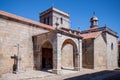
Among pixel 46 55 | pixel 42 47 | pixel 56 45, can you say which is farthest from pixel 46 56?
pixel 56 45

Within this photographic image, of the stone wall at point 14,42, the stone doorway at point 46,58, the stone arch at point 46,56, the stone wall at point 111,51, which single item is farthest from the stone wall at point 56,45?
the stone wall at point 111,51

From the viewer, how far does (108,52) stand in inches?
733

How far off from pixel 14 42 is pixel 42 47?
3.44 metres

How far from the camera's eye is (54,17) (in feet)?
72.9

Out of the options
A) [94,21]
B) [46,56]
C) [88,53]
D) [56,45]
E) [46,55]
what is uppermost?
[94,21]

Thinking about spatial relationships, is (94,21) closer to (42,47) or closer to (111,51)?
(111,51)

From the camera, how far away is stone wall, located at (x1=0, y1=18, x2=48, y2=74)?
400 inches

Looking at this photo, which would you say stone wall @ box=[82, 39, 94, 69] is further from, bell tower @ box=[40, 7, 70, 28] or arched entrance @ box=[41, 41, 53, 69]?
bell tower @ box=[40, 7, 70, 28]

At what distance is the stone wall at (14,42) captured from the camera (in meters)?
10.2

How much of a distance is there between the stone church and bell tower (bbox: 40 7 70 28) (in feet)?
23.3

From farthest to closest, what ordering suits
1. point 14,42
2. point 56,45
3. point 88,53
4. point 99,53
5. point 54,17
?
point 54,17
point 99,53
point 88,53
point 14,42
point 56,45

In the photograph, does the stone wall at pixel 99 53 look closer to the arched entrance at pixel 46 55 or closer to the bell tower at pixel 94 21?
the arched entrance at pixel 46 55

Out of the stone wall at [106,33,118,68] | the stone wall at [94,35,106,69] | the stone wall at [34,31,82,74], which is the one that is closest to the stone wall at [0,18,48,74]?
the stone wall at [34,31,82,74]

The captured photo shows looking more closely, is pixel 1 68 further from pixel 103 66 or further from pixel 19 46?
pixel 103 66
